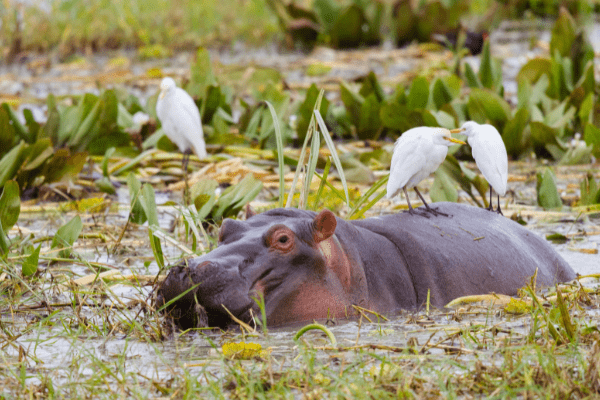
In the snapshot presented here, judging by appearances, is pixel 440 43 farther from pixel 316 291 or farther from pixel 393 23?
pixel 316 291

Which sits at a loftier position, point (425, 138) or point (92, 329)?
point (425, 138)

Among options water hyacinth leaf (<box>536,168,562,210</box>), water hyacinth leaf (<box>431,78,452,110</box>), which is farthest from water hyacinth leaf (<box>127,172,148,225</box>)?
water hyacinth leaf (<box>431,78,452,110</box>)

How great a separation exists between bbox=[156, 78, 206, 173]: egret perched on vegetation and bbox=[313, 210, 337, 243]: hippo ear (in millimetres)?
3371

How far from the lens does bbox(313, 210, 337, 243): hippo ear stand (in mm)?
3150

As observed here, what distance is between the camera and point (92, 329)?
3031 mm

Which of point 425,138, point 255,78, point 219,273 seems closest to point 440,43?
point 255,78

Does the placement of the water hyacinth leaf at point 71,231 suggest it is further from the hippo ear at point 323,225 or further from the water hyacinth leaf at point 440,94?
the water hyacinth leaf at point 440,94

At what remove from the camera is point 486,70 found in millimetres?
8586

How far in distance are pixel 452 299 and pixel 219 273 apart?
109cm

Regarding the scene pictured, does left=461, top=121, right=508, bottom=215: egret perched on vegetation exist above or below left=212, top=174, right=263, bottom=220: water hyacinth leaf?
above

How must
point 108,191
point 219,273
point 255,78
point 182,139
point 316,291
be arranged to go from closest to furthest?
point 219,273
point 316,291
point 108,191
point 182,139
point 255,78

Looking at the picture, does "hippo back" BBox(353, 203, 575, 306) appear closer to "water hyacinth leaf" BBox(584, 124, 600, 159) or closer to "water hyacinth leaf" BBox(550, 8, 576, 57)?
Result: "water hyacinth leaf" BBox(584, 124, 600, 159)

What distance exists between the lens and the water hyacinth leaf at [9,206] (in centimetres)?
410

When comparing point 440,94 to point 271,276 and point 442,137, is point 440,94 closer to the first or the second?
point 442,137
